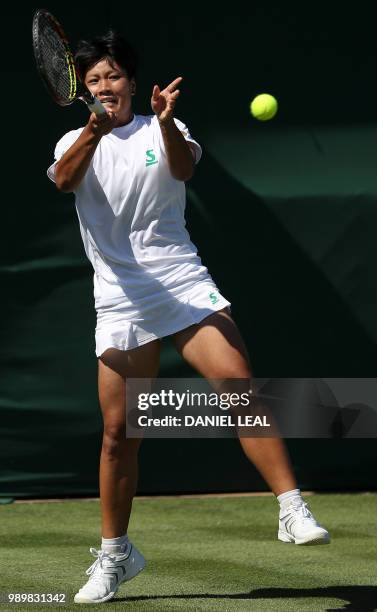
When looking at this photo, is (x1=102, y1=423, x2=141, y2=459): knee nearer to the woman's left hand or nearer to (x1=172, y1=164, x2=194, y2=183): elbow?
(x1=172, y1=164, x2=194, y2=183): elbow

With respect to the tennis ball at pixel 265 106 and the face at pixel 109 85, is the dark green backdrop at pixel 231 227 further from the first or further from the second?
the face at pixel 109 85

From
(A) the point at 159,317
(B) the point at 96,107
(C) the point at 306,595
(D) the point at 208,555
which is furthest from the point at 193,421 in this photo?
(B) the point at 96,107

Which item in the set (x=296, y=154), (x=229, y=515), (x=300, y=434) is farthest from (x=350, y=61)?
(x=229, y=515)

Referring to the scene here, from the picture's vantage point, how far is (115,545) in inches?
171

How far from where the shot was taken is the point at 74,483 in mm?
6680

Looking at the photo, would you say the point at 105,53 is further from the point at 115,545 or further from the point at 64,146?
the point at 115,545

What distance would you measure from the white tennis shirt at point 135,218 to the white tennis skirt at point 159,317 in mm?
27

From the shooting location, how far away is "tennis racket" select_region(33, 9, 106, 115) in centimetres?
412

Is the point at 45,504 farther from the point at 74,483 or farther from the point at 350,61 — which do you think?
the point at 350,61

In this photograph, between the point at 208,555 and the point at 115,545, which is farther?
the point at 208,555

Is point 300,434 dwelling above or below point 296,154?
below

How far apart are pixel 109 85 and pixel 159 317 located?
75 cm

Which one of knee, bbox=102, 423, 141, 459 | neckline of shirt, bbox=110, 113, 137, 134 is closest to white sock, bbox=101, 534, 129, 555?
knee, bbox=102, 423, 141, 459

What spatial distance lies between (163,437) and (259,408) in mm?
2708
